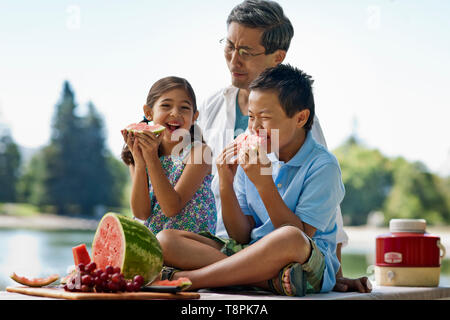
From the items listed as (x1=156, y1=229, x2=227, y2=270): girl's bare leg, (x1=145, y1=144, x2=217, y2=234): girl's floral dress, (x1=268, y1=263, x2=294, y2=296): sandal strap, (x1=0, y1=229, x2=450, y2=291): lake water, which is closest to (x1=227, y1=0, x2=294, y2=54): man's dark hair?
(x1=145, y1=144, x2=217, y2=234): girl's floral dress

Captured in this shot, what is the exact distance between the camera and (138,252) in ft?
7.77

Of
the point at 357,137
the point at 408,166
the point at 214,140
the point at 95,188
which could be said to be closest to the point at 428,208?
the point at 408,166

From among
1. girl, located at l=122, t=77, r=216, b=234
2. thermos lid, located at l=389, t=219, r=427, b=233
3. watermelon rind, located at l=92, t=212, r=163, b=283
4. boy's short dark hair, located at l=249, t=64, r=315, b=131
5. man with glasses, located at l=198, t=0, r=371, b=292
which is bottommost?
thermos lid, located at l=389, t=219, r=427, b=233

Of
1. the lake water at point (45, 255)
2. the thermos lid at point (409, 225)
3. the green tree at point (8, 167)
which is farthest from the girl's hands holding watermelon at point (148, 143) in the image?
the green tree at point (8, 167)

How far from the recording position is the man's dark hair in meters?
3.59

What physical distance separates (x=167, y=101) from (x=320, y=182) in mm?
930

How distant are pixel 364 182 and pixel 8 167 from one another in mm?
27190

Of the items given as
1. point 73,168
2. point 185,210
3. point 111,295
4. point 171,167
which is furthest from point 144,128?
point 73,168

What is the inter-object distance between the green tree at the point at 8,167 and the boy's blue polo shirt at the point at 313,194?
4476cm

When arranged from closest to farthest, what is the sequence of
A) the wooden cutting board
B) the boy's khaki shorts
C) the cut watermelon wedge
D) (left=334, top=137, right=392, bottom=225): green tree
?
the wooden cutting board, the boy's khaki shorts, the cut watermelon wedge, (left=334, top=137, right=392, bottom=225): green tree

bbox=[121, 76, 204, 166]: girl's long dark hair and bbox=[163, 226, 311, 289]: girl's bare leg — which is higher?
bbox=[121, 76, 204, 166]: girl's long dark hair

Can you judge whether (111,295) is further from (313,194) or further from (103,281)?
(313,194)

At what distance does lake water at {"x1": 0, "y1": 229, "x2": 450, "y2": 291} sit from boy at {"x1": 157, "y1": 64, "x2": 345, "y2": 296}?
95.1ft

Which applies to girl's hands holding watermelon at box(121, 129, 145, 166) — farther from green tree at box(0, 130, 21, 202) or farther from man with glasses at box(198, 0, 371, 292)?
green tree at box(0, 130, 21, 202)
